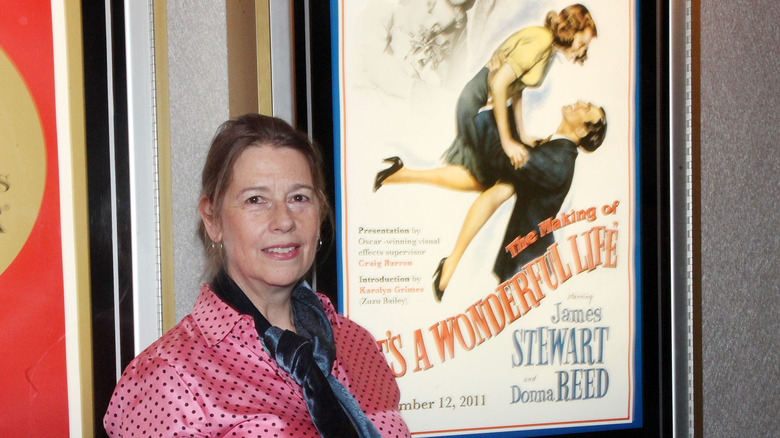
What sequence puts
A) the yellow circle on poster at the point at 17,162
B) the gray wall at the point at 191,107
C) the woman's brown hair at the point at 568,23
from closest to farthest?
the yellow circle on poster at the point at 17,162, the gray wall at the point at 191,107, the woman's brown hair at the point at 568,23

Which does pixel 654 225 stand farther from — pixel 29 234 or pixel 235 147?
pixel 29 234

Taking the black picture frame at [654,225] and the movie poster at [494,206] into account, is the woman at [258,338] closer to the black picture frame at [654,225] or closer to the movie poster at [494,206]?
the movie poster at [494,206]

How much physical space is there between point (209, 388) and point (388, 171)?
0.42 metres

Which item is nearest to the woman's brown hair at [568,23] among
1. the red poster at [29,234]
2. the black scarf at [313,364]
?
the black scarf at [313,364]

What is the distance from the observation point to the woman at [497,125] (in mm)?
1051

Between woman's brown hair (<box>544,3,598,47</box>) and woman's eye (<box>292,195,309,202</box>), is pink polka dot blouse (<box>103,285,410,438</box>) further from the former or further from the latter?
woman's brown hair (<box>544,3,598,47</box>)

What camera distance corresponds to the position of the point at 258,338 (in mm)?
846

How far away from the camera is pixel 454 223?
106 cm

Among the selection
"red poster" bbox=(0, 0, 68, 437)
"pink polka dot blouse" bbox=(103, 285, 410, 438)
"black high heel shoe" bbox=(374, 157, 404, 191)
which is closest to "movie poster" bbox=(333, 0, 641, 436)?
"black high heel shoe" bbox=(374, 157, 404, 191)

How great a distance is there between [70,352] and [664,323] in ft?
2.96

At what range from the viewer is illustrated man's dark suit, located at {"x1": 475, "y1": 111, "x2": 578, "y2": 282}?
107 cm

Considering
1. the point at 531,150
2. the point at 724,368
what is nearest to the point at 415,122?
the point at 531,150

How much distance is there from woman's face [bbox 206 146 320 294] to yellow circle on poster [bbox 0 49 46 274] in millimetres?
230

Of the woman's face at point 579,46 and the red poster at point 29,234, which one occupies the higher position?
the woman's face at point 579,46
